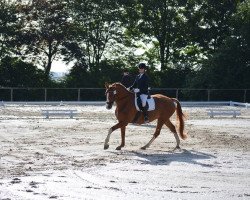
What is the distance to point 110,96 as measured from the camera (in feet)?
52.7

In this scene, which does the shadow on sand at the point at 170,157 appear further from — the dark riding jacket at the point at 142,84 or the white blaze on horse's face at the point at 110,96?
the dark riding jacket at the point at 142,84

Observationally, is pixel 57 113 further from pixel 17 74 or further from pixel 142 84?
pixel 17 74

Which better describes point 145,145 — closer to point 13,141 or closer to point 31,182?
point 13,141

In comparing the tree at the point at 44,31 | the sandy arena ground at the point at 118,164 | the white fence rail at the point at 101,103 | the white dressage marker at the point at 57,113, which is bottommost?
the sandy arena ground at the point at 118,164

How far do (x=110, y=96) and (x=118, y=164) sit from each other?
346 cm

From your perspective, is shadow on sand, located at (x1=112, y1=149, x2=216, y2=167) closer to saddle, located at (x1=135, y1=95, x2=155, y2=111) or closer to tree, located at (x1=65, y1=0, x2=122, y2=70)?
saddle, located at (x1=135, y1=95, x2=155, y2=111)

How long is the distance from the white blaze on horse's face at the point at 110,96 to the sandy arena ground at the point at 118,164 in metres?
1.16

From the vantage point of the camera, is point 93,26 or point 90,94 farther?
point 93,26

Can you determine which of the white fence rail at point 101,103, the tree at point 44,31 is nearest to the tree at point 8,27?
the tree at point 44,31

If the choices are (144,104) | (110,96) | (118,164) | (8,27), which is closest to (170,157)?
(118,164)

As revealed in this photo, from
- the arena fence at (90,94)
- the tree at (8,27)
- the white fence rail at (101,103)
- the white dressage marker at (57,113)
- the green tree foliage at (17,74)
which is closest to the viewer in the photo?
the white dressage marker at (57,113)

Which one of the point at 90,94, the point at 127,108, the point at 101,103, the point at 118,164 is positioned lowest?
the point at 118,164

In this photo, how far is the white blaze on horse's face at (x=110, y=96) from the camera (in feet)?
52.7

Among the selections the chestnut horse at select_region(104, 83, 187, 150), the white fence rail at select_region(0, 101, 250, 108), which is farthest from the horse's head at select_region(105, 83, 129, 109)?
the white fence rail at select_region(0, 101, 250, 108)
